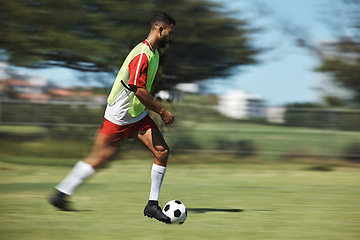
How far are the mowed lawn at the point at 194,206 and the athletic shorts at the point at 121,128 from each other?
2.74ft

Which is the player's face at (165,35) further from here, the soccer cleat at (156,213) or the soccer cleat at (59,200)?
the soccer cleat at (59,200)

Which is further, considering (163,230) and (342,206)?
(342,206)

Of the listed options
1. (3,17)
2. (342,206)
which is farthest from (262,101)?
(342,206)

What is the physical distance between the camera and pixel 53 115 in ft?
57.2

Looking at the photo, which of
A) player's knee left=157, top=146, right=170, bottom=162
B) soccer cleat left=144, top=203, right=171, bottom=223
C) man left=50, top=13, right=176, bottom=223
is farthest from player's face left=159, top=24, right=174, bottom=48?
soccer cleat left=144, top=203, right=171, bottom=223

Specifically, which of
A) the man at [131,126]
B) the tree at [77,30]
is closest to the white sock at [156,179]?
the man at [131,126]

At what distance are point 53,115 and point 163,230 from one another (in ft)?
42.5

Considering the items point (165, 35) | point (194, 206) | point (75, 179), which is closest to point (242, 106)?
point (194, 206)

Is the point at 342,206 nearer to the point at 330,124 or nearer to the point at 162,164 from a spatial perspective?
the point at 162,164

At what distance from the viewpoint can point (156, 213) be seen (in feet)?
18.1

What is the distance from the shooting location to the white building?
1697cm

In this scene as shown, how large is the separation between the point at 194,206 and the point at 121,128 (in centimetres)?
162

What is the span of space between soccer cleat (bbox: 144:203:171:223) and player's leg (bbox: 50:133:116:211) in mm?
739

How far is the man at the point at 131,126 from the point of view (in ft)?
18.7
